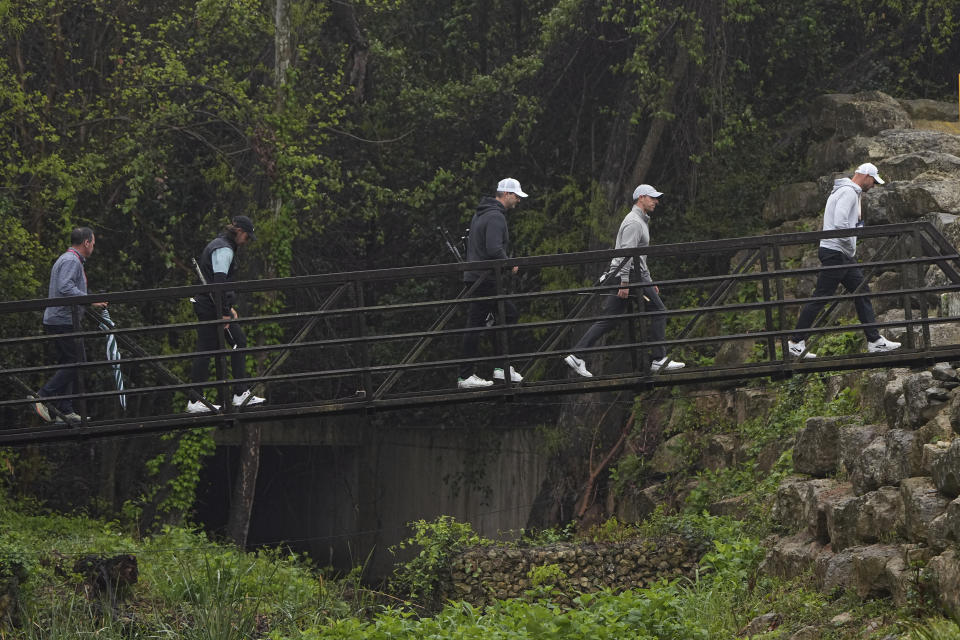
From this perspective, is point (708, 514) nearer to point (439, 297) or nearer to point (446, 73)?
point (439, 297)

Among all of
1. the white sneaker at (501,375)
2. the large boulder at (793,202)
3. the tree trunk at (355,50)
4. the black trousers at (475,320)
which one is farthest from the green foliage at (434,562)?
the tree trunk at (355,50)

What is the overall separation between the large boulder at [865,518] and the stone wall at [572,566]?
12.2 ft

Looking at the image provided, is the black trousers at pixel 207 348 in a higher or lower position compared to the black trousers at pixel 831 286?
lower

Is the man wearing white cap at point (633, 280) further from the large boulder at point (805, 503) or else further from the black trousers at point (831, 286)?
the large boulder at point (805, 503)

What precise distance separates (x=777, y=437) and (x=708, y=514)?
1207 mm

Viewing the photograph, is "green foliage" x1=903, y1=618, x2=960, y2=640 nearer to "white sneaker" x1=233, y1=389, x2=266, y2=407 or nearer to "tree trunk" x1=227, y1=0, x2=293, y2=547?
"white sneaker" x1=233, y1=389, x2=266, y2=407

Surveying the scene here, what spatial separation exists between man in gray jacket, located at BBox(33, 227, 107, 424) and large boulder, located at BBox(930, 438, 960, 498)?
261 inches

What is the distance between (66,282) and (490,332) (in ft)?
15.1

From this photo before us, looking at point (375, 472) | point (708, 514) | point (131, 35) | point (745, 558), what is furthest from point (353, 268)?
point (745, 558)

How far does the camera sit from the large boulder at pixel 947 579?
328 inches

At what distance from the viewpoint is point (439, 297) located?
22.2 m

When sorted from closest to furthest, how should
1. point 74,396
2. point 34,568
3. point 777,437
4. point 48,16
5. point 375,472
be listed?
point 74,396 < point 34,568 < point 777,437 < point 48,16 < point 375,472

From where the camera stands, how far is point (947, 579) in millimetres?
8492

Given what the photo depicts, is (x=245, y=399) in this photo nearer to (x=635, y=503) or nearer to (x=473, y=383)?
(x=473, y=383)
